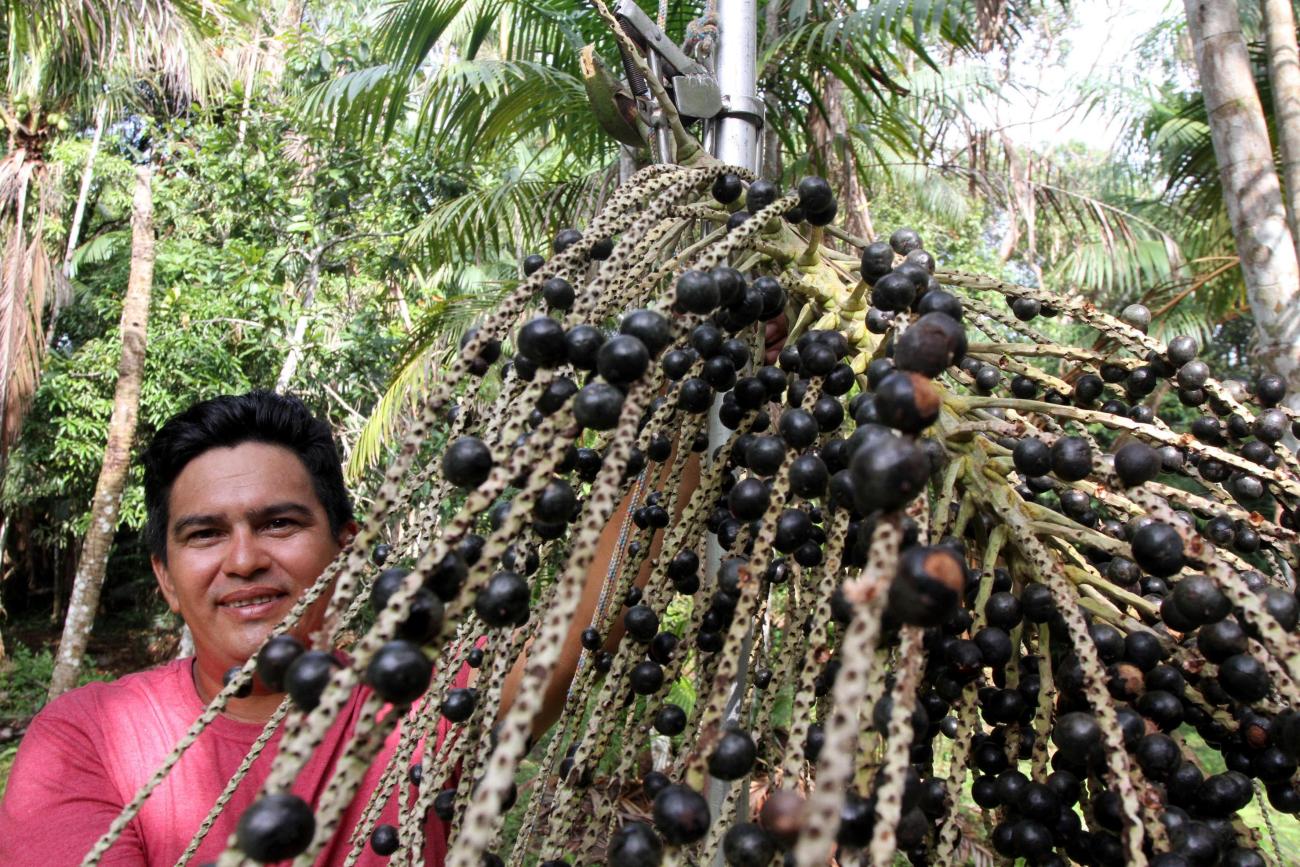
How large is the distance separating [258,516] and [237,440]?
0.18 meters

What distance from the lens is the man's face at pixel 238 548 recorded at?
1.56 metres

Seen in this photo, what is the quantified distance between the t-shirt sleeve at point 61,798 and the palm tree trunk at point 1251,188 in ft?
9.89

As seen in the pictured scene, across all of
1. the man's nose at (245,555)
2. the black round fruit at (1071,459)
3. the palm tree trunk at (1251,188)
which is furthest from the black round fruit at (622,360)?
the palm tree trunk at (1251,188)

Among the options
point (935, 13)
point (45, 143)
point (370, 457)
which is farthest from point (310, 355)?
→ point (935, 13)

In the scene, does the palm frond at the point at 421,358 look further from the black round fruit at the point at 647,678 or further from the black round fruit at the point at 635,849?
the black round fruit at the point at 635,849

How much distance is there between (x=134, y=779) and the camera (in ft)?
4.94

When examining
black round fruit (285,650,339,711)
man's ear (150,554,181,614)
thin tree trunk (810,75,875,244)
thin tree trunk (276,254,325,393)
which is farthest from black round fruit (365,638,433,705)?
thin tree trunk (276,254,325,393)

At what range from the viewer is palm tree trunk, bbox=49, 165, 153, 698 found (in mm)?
6250

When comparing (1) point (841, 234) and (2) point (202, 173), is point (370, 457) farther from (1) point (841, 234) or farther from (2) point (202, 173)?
(1) point (841, 234)

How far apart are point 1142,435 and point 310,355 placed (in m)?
6.96

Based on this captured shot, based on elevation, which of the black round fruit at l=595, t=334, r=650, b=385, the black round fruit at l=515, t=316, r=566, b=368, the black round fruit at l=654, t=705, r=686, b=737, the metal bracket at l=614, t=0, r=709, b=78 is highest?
the metal bracket at l=614, t=0, r=709, b=78

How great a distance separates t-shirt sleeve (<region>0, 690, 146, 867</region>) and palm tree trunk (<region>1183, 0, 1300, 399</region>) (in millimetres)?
3015

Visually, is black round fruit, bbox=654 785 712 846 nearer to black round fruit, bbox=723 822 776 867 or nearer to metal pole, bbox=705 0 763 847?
black round fruit, bbox=723 822 776 867

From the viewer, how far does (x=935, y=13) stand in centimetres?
387
